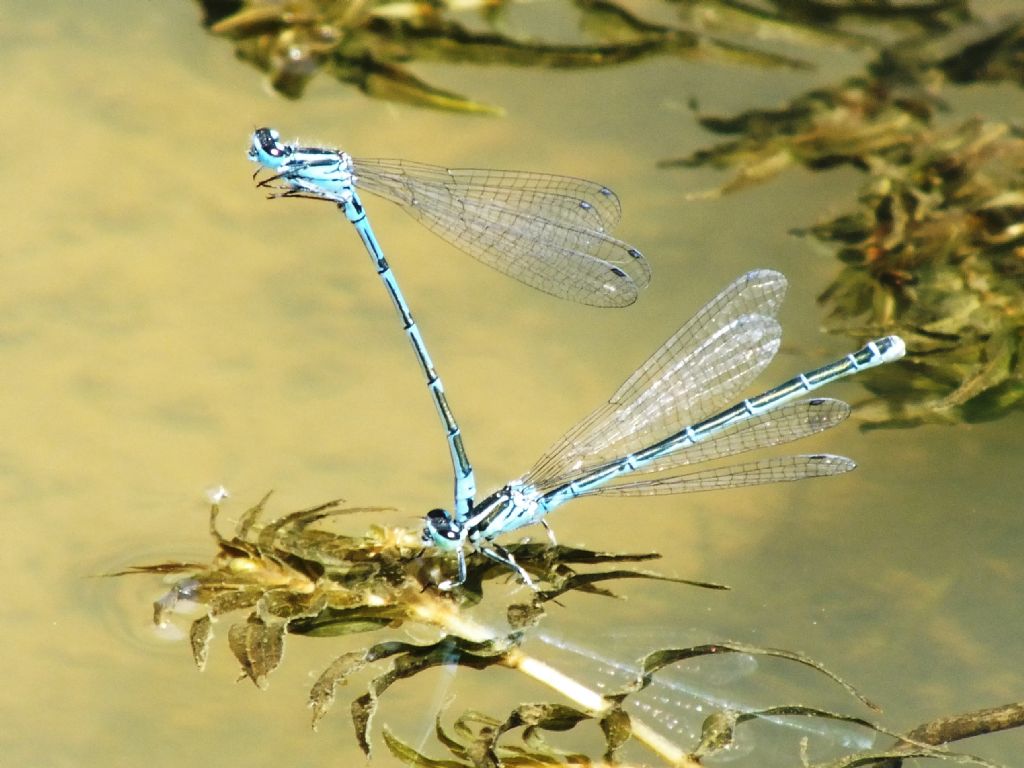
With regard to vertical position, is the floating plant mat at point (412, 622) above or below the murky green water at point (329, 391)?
below

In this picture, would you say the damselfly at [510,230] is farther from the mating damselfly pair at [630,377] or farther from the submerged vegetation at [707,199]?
the submerged vegetation at [707,199]

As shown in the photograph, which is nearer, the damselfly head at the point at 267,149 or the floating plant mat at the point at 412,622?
the floating plant mat at the point at 412,622

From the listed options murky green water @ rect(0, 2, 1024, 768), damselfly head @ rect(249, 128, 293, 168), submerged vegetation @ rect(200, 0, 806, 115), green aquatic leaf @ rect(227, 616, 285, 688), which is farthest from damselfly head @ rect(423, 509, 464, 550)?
submerged vegetation @ rect(200, 0, 806, 115)

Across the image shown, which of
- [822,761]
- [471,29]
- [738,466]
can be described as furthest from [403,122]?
[822,761]

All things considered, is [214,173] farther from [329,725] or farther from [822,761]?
[822,761]

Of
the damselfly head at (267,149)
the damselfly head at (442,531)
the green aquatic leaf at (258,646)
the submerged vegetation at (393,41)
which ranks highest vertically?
the submerged vegetation at (393,41)

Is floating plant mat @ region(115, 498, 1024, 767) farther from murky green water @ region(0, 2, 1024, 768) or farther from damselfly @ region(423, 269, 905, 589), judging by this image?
damselfly @ region(423, 269, 905, 589)

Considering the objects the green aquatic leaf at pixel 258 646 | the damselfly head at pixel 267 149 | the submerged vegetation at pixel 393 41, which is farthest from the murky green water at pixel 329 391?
the damselfly head at pixel 267 149
